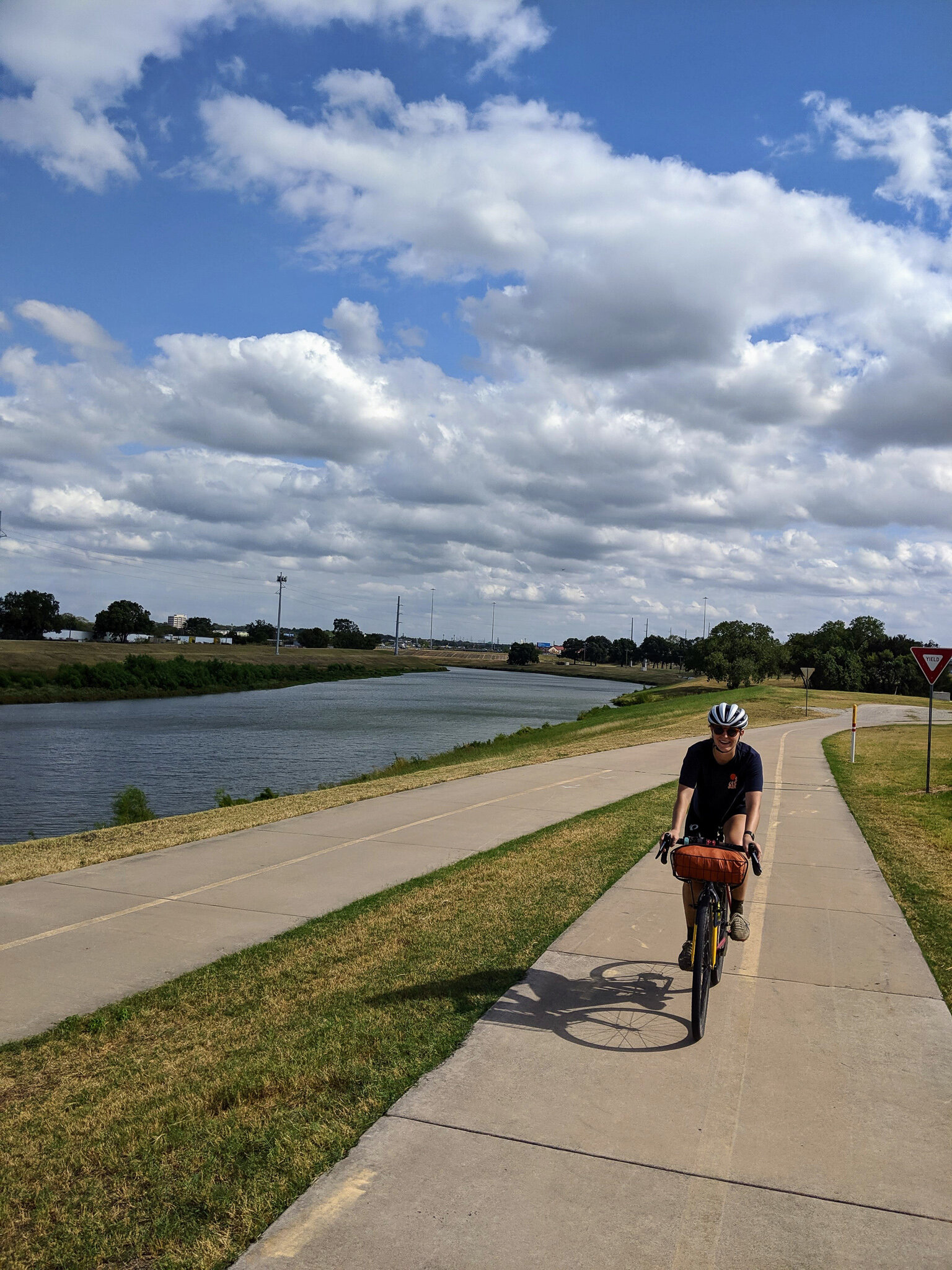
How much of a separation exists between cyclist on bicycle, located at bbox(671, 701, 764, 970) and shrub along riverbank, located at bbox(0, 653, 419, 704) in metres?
62.5

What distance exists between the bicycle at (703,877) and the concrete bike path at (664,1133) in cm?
28

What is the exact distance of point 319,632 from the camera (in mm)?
189375

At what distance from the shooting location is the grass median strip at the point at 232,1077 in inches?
141

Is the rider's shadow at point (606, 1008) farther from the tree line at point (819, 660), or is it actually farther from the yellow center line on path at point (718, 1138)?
the tree line at point (819, 660)

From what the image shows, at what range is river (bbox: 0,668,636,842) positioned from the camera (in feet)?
78.9

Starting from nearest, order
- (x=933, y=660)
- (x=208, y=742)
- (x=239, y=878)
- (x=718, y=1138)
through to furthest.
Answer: (x=718, y=1138)
(x=239, y=878)
(x=933, y=660)
(x=208, y=742)

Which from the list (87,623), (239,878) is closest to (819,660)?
(239,878)

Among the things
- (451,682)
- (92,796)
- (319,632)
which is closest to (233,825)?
(92,796)

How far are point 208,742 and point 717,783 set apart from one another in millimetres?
34197

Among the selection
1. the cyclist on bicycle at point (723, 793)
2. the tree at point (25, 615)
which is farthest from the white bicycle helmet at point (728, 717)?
the tree at point (25, 615)

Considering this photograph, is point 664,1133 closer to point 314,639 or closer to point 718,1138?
point 718,1138

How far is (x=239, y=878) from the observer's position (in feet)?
31.8

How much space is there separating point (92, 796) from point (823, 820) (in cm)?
1819

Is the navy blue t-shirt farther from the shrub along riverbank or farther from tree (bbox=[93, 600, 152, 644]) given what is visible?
tree (bbox=[93, 600, 152, 644])
